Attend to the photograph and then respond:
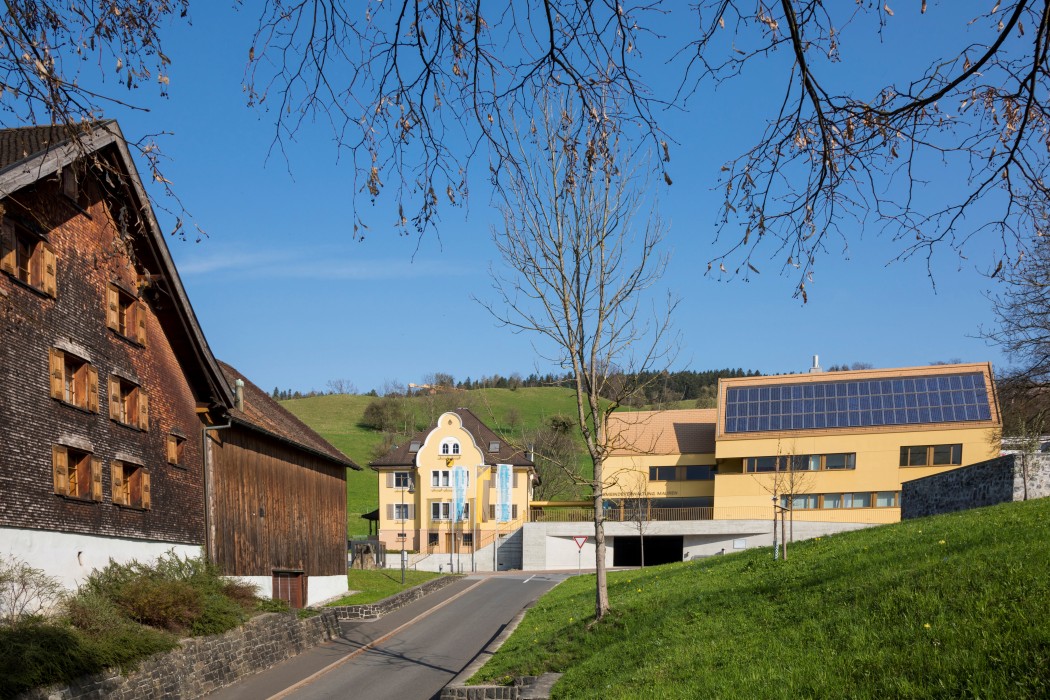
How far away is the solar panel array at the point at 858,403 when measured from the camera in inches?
2223

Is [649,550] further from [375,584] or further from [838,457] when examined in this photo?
[375,584]

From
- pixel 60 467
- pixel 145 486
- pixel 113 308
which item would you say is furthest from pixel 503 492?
pixel 60 467

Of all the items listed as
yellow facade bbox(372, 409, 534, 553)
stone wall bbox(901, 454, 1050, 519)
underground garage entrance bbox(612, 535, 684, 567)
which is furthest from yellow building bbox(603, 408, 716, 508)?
stone wall bbox(901, 454, 1050, 519)

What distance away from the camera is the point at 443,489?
71375 millimetres

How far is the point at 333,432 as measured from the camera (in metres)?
128

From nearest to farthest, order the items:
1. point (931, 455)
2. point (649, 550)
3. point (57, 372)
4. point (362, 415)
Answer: point (57, 372)
point (931, 455)
point (649, 550)
point (362, 415)

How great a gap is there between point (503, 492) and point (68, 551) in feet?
161

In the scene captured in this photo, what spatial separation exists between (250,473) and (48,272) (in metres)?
11.7

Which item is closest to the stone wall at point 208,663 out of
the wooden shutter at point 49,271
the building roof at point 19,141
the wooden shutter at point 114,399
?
the wooden shutter at point 114,399

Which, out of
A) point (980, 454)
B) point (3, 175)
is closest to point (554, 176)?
point (3, 175)

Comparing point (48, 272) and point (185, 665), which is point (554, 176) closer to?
point (48, 272)

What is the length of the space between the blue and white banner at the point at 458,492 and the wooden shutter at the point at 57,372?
49.8 meters

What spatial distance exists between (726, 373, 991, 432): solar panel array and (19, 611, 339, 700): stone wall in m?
37.7

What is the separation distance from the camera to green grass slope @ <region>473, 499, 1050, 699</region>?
8.98 m
